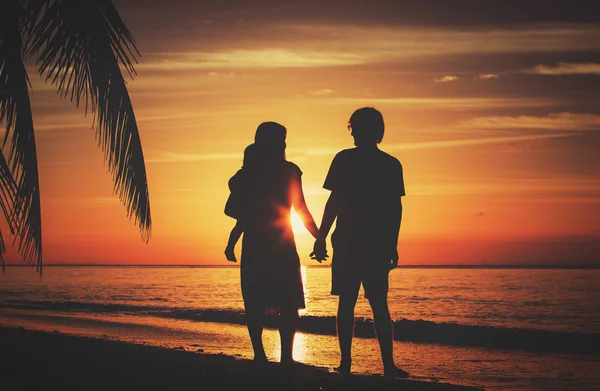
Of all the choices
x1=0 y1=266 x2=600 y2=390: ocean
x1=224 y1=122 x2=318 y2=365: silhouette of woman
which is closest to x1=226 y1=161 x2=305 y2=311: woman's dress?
x1=224 y1=122 x2=318 y2=365: silhouette of woman

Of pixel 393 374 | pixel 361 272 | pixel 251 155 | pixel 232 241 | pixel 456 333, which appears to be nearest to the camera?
pixel 361 272

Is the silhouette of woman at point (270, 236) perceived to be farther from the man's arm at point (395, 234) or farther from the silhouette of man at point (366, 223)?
the man's arm at point (395, 234)

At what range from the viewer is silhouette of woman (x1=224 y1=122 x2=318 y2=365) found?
6.40m

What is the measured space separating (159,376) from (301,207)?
1909 millimetres

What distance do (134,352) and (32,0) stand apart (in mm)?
4183

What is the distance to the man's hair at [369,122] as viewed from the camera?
6074 millimetres

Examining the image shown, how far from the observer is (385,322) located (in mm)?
6098

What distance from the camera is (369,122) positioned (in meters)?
6.09

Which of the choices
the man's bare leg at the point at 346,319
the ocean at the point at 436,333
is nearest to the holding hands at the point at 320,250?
the man's bare leg at the point at 346,319

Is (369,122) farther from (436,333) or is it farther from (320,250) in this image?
(436,333)

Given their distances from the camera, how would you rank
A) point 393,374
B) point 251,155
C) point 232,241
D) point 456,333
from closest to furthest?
1. point 393,374
2. point 251,155
3. point 232,241
4. point 456,333

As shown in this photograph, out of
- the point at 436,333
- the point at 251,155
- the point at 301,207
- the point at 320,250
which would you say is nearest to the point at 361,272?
the point at 320,250

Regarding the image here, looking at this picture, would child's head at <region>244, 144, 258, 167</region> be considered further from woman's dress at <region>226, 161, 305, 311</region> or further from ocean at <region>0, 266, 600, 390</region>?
ocean at <region>0, 266, 600, 390</region>

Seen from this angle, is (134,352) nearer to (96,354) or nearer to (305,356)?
(96,354)
